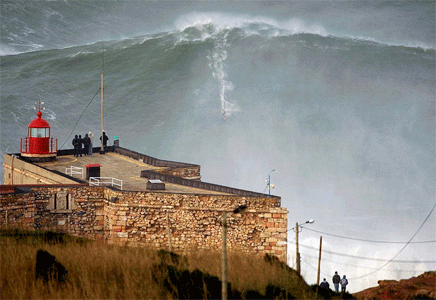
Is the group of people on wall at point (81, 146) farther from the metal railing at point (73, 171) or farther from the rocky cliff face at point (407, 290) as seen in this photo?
A: the rocky cliff face at point (407, 290)

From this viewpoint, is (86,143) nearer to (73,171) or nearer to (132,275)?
(73,171)

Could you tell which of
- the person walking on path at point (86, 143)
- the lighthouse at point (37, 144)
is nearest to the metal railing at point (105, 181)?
the lighthouse at point (37, 144)

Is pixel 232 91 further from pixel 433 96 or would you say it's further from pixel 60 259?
pixel 60 259

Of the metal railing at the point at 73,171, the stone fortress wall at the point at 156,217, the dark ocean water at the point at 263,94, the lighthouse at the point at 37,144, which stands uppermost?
the dark ocean water at the point at 263,94

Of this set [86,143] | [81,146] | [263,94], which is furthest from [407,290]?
[263,94]

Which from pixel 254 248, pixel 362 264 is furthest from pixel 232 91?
pixel 254 248

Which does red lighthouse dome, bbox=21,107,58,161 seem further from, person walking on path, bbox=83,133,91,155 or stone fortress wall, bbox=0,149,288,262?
stone fortress wall, bbox=0,149,288,262
